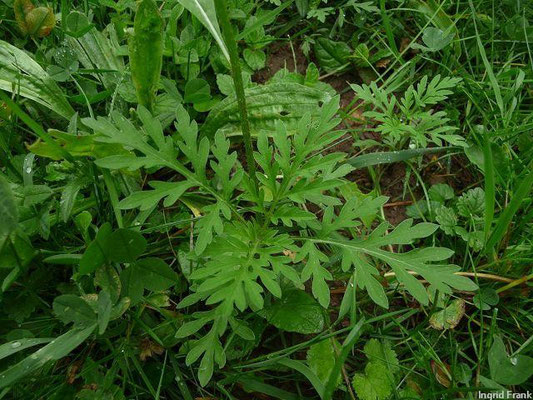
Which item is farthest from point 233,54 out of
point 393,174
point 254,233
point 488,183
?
point 393,174

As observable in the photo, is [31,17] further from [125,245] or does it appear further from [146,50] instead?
[125,245]

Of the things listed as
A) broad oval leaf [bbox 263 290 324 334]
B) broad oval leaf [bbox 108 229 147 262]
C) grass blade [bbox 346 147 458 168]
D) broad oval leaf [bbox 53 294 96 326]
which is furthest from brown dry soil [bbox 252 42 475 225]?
broad oval leaf [bbox 53 294 96 326]

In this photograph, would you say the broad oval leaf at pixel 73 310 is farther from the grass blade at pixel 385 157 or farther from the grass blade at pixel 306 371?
the grass blade at pixel 385 157

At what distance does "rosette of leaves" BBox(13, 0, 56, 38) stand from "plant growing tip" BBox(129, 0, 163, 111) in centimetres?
48

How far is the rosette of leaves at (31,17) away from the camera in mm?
2131

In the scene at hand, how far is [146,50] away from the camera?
6.50ft

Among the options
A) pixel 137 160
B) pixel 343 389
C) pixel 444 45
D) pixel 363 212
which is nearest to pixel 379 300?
pixel 363 212

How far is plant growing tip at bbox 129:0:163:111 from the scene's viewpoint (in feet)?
6.30

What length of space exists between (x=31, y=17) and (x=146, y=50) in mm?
576

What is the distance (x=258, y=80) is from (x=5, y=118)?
1136 mm

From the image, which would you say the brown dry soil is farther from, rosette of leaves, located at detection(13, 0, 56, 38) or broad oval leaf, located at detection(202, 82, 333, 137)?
rosette of leaves, located at detection(13, 0, 56, 38)

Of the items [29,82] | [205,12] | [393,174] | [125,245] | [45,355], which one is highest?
[205,12]

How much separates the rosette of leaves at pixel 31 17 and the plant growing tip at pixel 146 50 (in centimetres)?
48

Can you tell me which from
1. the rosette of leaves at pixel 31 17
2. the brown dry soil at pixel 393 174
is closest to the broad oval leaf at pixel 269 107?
the brown dry soil at pixel 393 174
